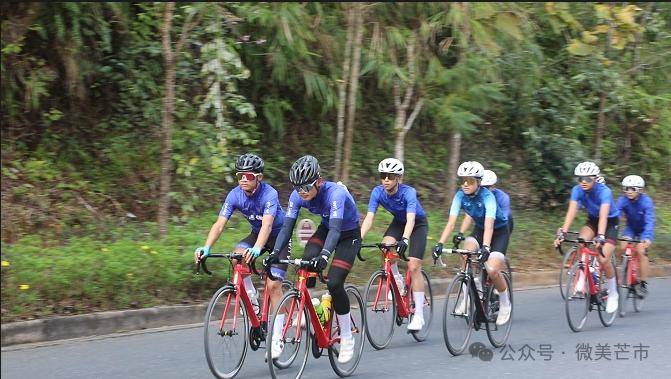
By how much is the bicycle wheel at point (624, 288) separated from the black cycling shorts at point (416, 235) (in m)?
3.76

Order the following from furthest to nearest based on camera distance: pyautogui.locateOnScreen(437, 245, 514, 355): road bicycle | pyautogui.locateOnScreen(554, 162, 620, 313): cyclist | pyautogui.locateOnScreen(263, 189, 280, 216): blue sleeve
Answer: pyautogui.locateOnScreen(554, 162, 620, 313): cyclist
pyautogui.locateOnScreen(437, 245, 514, 355): road bicycle
pyautogui.locateOnScreen(263, 189, 280, 216): blue sleeve

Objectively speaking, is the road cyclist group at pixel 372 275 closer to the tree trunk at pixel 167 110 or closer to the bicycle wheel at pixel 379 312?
the bicycle wheel at pixel 379 312

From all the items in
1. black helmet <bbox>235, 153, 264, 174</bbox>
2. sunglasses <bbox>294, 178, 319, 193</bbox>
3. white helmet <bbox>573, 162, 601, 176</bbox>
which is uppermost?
white helmet <bbox>573, 162, 601, 176</bbox>

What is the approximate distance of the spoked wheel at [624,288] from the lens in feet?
39.9

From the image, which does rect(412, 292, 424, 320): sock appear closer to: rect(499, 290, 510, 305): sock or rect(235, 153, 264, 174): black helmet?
rect(499, 290, 510, 305): sock

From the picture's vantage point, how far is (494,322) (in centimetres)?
988

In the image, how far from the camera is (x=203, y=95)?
48.2ft

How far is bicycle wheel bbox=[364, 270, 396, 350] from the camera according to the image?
953 centimetres

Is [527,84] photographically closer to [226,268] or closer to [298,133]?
[298,133]

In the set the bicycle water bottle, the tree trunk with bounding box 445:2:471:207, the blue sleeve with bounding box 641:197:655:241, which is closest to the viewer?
the bicycle water bottle

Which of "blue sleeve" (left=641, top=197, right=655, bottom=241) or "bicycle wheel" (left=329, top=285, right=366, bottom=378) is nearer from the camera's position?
"bicycle wheel" (left=329, top=285, right=366, bottom=378)

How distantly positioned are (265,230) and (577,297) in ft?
15.1

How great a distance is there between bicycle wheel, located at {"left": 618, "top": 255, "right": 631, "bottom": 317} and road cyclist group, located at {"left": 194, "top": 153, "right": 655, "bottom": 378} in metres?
0.03

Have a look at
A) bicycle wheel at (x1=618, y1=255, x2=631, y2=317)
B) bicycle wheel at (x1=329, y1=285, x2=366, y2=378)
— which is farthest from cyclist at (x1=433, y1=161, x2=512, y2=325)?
bicycle wheel at (x1=618, y1=255, x2=631, y2=317)
